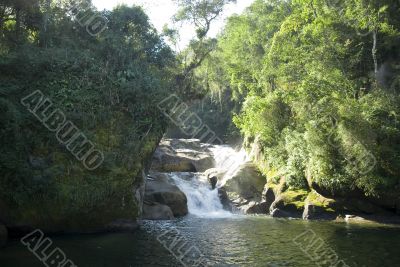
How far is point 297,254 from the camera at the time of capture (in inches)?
490


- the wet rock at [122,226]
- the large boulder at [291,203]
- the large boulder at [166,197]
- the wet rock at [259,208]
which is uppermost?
the large boulder at [291,203]

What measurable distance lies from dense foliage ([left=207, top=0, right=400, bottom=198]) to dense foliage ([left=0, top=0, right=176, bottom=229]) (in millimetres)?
8870

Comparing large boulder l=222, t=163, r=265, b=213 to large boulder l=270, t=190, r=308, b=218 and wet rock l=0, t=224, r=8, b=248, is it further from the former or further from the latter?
wet rock l=0, t=224, r=8, b=248

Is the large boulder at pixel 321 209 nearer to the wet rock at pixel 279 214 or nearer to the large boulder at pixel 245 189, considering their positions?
the wet rock at pixel 279 214

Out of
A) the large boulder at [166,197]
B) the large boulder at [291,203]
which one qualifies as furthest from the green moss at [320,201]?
the large boulder at [166,197]

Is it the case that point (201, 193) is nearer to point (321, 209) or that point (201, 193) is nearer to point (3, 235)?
point (321, 209)

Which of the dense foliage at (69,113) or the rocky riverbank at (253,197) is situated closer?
the dense foliage at (69,113)

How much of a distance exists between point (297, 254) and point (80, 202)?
8.35 metres

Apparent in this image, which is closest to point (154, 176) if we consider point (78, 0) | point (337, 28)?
point (78, 0)

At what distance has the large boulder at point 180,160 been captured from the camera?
31797 millimetres

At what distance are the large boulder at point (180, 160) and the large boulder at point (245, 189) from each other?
17.6 ft

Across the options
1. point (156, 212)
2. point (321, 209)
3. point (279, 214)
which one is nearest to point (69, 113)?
point (156, 212)

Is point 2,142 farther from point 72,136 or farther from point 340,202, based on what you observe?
point 340,202

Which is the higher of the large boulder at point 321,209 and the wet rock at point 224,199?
the large boulder at point 321,209
